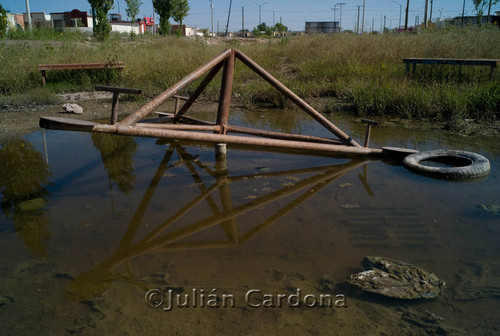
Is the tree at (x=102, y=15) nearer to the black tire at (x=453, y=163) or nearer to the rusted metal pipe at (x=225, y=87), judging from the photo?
the rusted metal pipe at (x=225, y=87)

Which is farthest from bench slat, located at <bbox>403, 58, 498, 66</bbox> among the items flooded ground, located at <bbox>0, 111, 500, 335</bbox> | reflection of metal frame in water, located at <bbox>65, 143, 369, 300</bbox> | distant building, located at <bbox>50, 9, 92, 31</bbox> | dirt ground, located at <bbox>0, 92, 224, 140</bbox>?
distant building, located at <bbox>50, 9, 92, 31</bbox>

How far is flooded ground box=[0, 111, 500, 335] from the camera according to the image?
72.9 inches

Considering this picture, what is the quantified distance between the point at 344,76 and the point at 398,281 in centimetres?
751

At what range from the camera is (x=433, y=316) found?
185cm

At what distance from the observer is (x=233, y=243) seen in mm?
2566

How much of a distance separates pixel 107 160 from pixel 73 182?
0.78 meters

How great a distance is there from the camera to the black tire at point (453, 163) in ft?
12.0

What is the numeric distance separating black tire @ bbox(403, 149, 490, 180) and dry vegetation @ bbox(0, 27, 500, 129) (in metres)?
1.62

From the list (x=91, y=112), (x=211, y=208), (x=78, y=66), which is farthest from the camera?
(x=78, y=66)

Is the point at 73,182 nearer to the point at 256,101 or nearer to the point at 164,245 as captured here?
the point at 164,245

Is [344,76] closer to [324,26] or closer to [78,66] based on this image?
[78,66]

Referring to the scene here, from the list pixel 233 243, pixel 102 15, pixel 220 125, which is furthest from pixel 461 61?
pixel 102 15

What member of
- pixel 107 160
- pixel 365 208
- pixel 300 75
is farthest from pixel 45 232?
pixel 300 75

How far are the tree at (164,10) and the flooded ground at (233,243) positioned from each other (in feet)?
93.7
